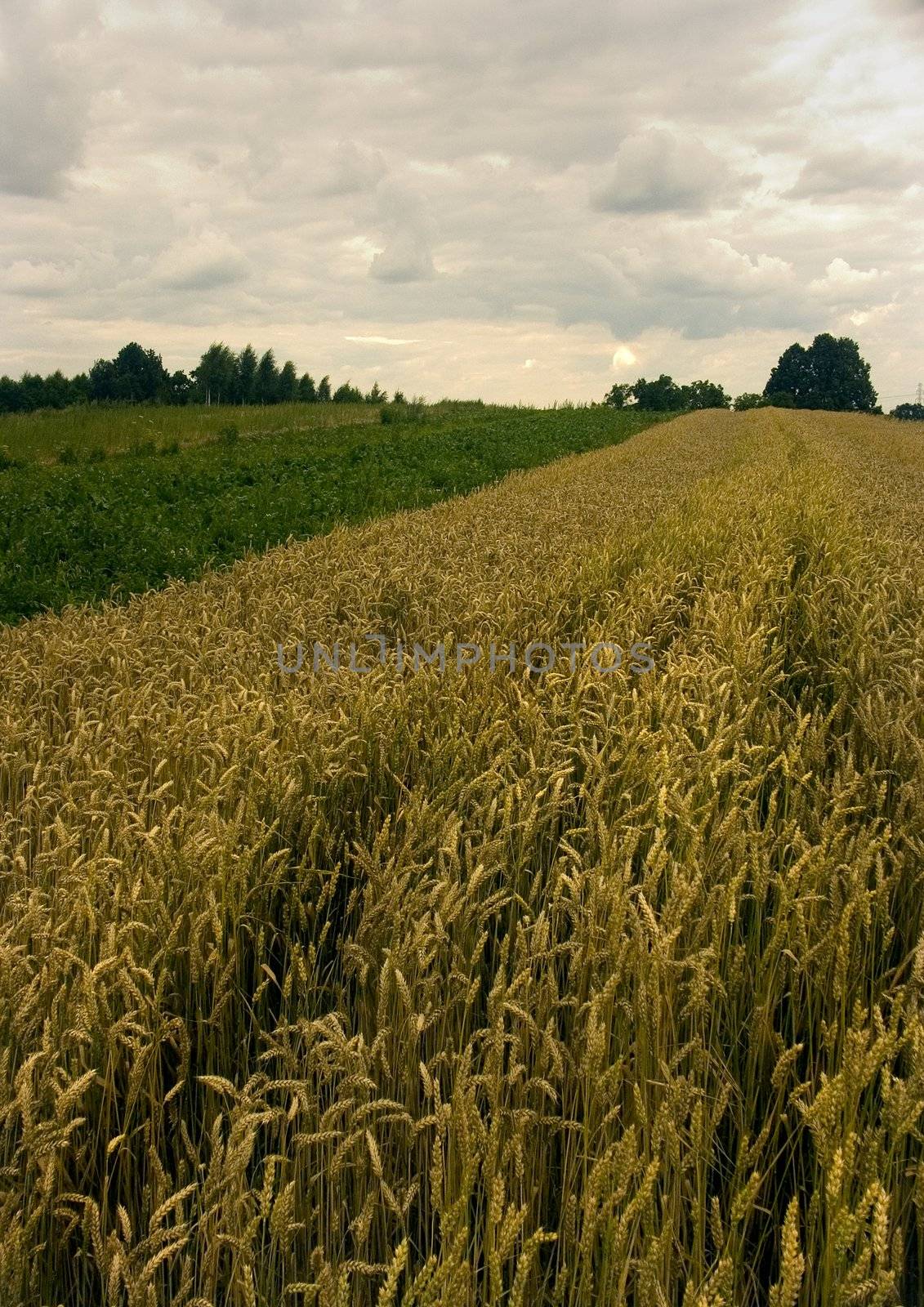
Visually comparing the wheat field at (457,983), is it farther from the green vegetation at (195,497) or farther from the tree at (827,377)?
the tree at (827,377)

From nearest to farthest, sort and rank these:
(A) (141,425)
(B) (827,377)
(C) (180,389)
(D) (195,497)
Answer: (D) (195,497), (A) (141,425), (C) (180,389), (B) (827,377)

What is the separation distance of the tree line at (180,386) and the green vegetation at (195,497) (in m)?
20.8

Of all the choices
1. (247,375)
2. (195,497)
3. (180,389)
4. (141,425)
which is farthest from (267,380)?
(195,497)

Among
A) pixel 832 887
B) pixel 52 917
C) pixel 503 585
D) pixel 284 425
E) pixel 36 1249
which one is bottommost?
pixel 36 1249

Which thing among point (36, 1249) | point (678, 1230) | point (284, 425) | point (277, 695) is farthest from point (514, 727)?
point (284, 425)

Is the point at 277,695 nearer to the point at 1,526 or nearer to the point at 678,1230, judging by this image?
the point at 678,1230

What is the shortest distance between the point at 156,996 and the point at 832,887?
142 centimetres

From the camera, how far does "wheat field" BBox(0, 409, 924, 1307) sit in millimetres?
1557

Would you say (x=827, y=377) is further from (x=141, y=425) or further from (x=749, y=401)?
(x=141, y=425)

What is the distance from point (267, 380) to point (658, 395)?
2755 cm

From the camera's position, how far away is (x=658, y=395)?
7231 centimetres

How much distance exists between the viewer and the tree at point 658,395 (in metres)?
72.3

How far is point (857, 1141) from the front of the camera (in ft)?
5.77

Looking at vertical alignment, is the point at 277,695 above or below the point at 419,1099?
above
